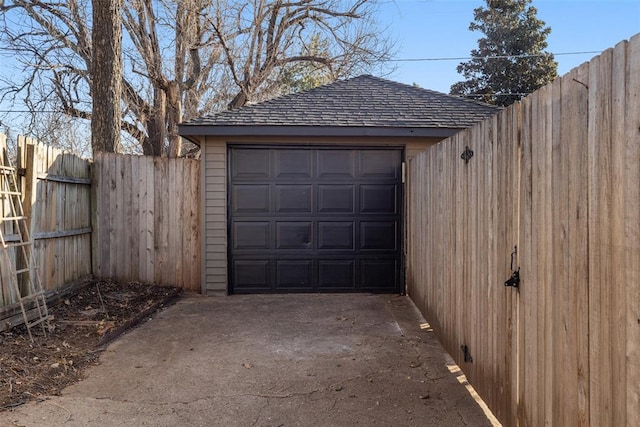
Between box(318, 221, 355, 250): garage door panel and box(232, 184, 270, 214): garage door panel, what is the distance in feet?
3.06

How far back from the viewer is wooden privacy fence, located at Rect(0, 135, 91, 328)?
5.32 m

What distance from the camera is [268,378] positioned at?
388cm

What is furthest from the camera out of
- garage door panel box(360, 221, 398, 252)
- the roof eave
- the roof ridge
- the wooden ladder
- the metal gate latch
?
garage door panel box(360, 221, 398, 252)

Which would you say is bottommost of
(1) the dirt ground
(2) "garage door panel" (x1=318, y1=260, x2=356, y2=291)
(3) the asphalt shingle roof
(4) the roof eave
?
(1) the dirt ground

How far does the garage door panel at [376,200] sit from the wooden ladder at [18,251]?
14.6ft

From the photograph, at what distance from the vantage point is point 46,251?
5.79 metres

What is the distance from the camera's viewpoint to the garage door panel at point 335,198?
7461mm

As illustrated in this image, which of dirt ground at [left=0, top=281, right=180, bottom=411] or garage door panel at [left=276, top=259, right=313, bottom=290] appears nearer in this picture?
dirt ground at [left=0, top=281, right=180, bottom=411]

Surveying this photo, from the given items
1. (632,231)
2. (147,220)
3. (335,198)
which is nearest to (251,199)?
(335,198)

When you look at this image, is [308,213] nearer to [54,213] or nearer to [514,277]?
[54,213]

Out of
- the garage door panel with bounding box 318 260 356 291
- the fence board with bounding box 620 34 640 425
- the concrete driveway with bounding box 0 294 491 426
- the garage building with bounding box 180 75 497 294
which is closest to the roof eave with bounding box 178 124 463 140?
the garage building with bounding box 180 75 497 294

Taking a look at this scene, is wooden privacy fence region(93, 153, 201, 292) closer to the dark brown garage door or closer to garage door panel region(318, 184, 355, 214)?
the dark brown garage door

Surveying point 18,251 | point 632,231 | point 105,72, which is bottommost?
point 18,251

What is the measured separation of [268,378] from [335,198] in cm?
398
